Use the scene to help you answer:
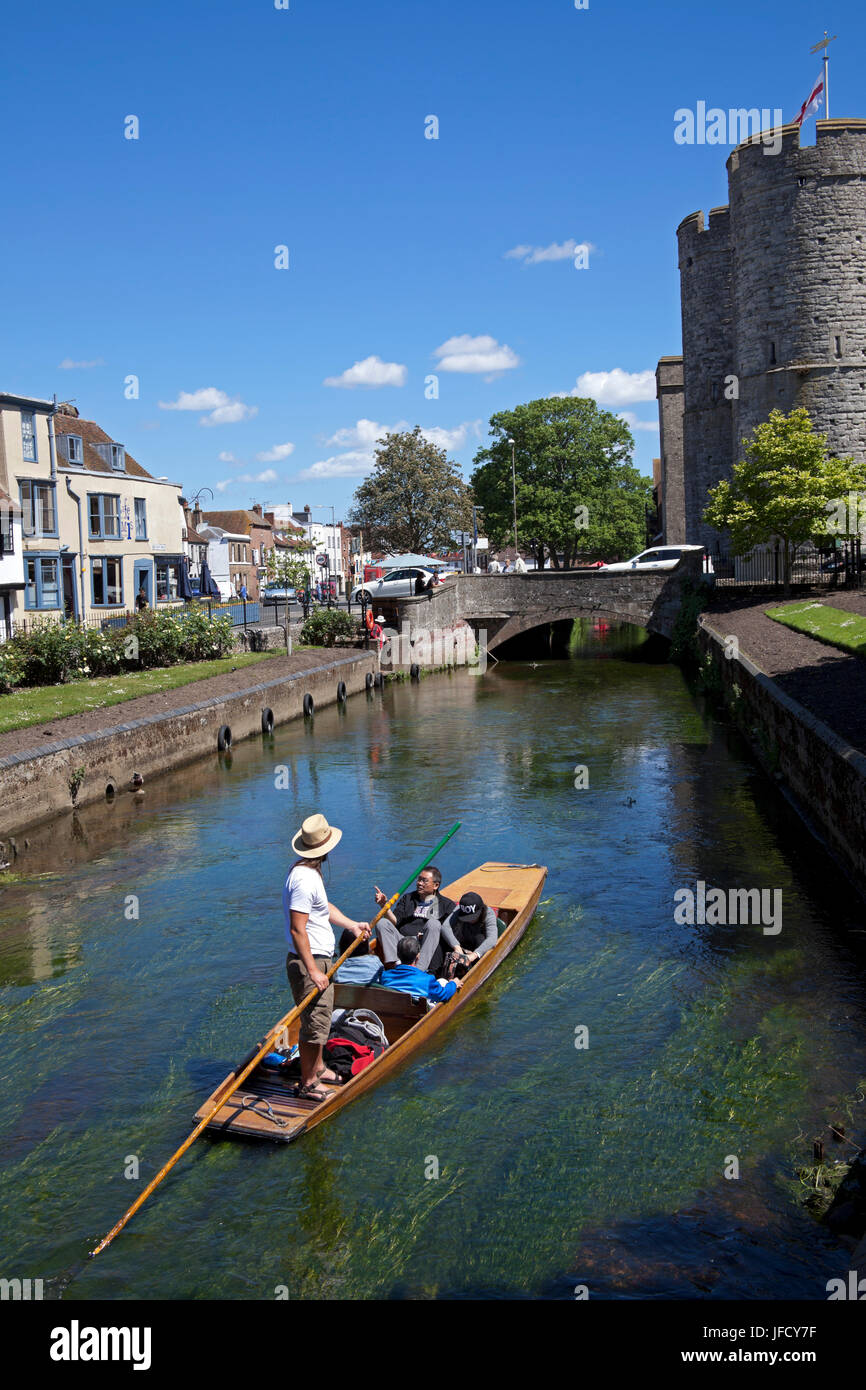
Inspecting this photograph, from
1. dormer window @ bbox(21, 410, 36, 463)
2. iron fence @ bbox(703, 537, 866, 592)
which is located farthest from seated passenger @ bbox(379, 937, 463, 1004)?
dormer window @ bbox(21, 410, 36, 463)

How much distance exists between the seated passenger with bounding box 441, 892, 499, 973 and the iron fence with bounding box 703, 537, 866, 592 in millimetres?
28521

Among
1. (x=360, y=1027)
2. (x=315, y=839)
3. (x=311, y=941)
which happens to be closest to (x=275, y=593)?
(x=360, y=1027)

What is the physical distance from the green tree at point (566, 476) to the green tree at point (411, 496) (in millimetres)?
8107

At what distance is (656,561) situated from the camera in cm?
4838

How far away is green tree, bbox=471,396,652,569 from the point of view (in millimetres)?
72688

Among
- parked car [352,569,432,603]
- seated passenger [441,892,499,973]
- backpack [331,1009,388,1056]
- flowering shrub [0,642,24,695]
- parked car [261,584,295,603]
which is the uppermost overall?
parked car [261,584,295,603]

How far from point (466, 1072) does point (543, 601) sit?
38.0 metres

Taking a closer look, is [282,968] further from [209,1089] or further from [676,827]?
[676,827]

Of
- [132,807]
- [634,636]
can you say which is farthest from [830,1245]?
[634,636]

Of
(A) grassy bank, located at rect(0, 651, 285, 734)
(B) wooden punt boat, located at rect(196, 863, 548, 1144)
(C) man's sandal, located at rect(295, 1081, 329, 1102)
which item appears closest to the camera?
(B) wooden punt boat, located at rect(196, 863, 548, 1144)

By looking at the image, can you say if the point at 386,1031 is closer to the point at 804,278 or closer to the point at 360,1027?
the point at 360,1027

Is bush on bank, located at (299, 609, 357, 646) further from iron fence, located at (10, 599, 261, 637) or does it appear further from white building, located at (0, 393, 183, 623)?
white building, located at (0, 393, 183, 623)

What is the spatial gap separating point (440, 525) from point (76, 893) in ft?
172

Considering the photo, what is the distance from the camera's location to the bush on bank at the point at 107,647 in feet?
92.2
